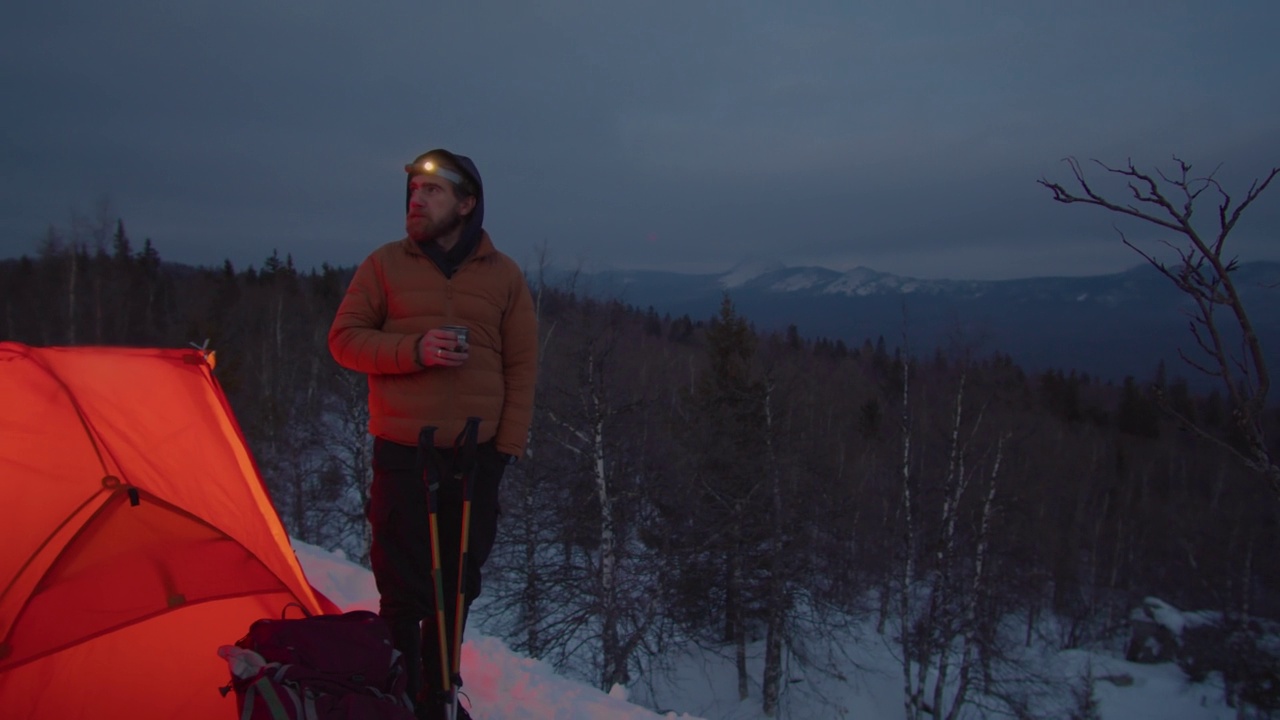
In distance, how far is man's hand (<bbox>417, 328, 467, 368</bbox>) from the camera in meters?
2.52

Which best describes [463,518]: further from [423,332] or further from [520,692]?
[520,692]

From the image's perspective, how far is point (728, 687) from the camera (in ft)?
70.3

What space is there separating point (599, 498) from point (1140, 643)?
2796 centimetres

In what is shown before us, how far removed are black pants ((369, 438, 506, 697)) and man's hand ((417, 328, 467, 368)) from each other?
0.42 meters

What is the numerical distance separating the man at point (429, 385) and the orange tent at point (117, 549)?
2.18 ft

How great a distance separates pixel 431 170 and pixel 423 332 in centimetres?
65

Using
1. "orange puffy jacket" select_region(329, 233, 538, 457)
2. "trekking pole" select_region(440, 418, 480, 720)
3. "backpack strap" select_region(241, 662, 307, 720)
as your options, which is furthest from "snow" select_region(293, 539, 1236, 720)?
"orange puffy jacket" select_region(329, 233, 538, 457)

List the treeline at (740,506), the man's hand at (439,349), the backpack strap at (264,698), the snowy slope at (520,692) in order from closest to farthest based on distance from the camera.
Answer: the backpack strap at (264,698) → the man's hand at (439,349) → the snowy slope at (520,692) → the treeline at (740,506)

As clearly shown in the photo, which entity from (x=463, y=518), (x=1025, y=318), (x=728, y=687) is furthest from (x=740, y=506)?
(x=1025, y=318)

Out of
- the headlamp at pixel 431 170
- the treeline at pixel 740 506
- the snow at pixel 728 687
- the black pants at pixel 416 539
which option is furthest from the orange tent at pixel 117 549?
the treeline at pixel 740 506

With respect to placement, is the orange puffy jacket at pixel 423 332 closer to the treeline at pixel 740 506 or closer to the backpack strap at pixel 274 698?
the backpack strap at pixel 274 698

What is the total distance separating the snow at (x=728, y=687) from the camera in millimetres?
3688

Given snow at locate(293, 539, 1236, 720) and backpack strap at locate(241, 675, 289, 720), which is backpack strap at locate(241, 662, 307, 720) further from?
snow at locate(293, 539, 1236, 720)

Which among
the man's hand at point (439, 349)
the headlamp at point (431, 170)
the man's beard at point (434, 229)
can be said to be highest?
the headlamp at point (431, 170)
